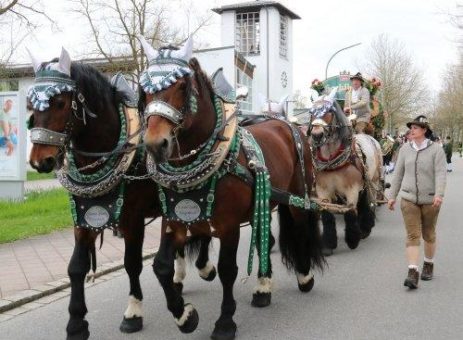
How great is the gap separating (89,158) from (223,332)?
1.62 metres

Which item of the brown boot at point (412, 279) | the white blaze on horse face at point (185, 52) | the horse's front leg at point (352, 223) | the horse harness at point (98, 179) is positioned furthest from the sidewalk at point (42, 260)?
the brown boot at point (412, 279)

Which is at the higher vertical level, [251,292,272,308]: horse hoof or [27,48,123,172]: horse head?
[27,48,123,172]: horse head

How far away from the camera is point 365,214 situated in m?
8.46

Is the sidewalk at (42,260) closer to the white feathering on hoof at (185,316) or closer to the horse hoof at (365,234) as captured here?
the white feathering on hoof at (185,316)

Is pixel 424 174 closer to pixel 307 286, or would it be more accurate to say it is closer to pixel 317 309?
pixel 307 286

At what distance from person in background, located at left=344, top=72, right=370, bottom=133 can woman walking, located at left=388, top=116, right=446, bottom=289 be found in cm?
341

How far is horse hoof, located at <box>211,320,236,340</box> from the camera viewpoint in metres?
4.22

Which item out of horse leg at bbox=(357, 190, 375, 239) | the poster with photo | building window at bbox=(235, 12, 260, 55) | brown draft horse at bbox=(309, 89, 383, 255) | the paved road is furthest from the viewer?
building window at bbox=(235, 12, 260, 55)

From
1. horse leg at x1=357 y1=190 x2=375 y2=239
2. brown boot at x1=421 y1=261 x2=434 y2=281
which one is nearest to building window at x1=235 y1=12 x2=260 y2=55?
horse leg at x1=357 y1=190 x2=375 y2=239

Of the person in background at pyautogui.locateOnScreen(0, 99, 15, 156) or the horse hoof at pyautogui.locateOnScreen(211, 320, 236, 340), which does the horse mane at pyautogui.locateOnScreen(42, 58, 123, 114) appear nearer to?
the horse hoof at pyautogui.locateOnScreen(211, 320, 236, 340)

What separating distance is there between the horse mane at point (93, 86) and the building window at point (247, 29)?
3807 centimetres

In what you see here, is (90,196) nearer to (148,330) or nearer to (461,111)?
(148,330)

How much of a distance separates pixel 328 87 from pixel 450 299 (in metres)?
6.55

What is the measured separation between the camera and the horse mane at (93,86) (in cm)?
395
